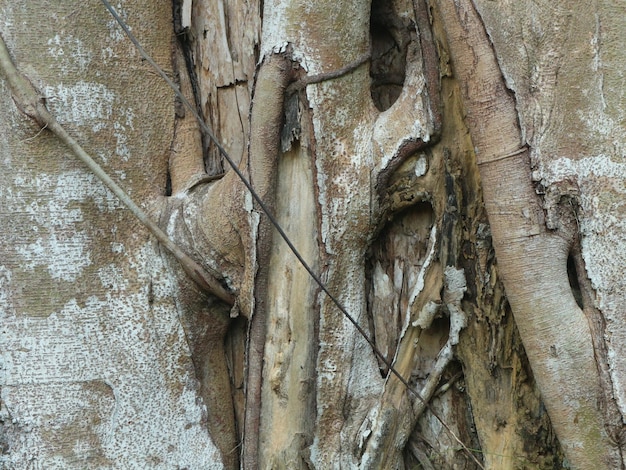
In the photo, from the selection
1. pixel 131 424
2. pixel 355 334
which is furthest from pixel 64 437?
pixel 355 334

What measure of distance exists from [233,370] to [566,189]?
3.50ft

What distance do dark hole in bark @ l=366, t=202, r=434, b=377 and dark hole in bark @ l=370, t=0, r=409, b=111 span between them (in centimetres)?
32

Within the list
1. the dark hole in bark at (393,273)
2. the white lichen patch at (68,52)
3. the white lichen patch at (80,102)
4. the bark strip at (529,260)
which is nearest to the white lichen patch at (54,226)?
the white lichen patch at (80,102)

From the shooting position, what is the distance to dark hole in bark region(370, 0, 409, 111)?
6.65ft

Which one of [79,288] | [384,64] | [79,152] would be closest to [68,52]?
[79,152]

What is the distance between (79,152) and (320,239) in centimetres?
69

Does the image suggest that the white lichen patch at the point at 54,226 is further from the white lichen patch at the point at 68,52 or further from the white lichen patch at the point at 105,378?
the white lichen patch at the point at 68,52

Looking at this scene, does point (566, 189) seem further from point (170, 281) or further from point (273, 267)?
point (170, 281)

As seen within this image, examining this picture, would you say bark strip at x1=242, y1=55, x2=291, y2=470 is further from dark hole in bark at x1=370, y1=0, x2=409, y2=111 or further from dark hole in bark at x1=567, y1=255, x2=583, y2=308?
dark hole in bark at x1=567, y1=255, x2=583, y2=308

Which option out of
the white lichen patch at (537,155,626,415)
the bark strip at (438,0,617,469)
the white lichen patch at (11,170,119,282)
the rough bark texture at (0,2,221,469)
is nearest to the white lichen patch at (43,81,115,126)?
the rough bark texture at (0,2,221,469)

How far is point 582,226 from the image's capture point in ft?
5.32

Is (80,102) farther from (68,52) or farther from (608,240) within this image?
(608,240)

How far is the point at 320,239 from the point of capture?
186 cm

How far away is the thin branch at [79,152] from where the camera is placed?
2.05 metres
